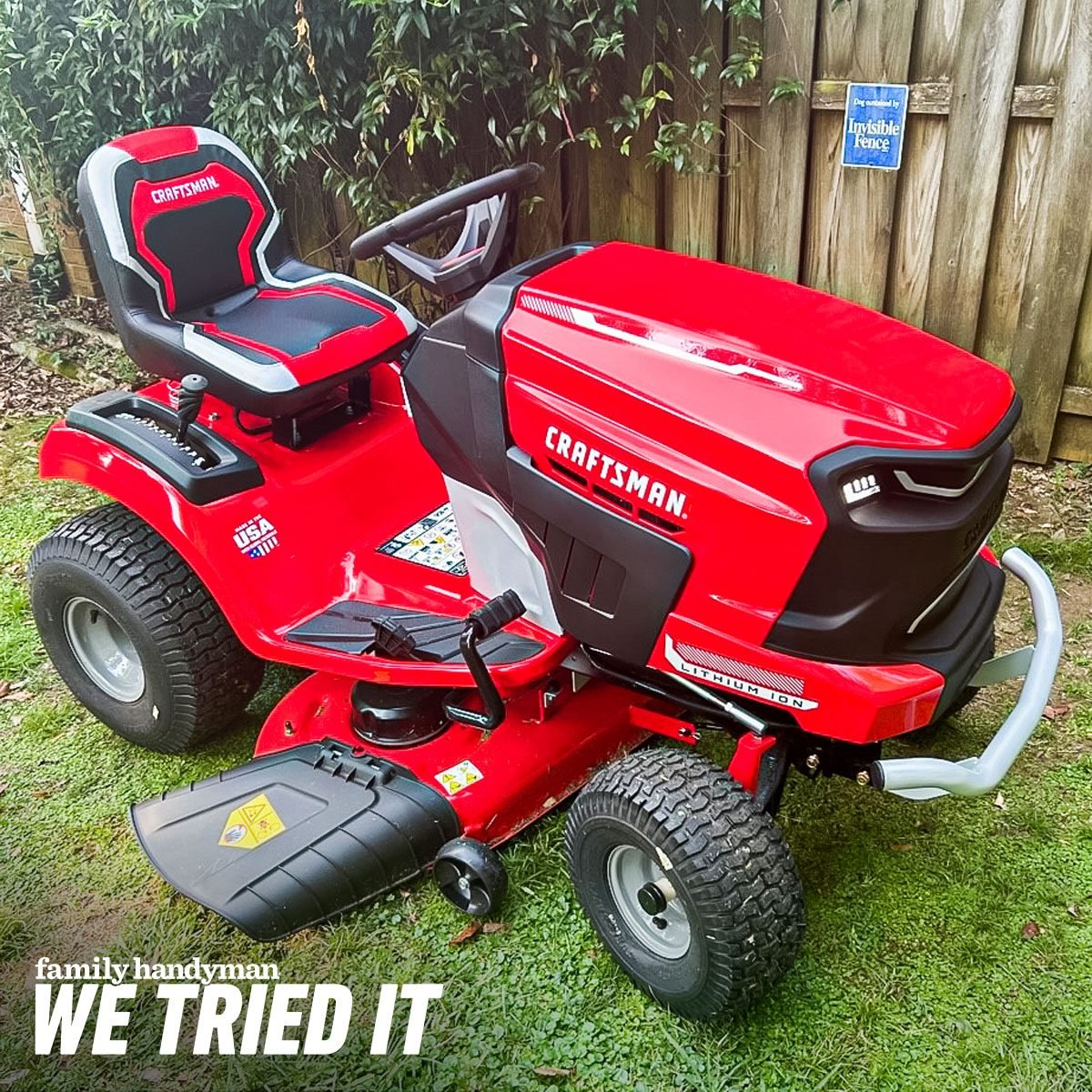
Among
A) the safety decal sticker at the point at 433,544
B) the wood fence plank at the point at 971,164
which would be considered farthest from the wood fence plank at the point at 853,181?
the safety decal sticker at the point at 433,544

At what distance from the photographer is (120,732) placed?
2.93 metres

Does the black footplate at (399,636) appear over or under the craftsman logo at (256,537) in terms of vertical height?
under

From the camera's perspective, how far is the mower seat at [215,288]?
2672 mm

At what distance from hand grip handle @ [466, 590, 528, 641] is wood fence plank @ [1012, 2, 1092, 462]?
92.1 inches

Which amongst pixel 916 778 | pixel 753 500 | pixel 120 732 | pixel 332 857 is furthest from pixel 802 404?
pixel 120 732

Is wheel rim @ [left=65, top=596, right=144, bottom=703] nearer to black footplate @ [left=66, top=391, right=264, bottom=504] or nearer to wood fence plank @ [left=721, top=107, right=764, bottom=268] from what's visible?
black footplate @ [left=66, top=391, right=264, bottom=504]

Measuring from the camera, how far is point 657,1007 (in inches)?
84.6

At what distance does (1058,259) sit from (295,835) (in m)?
2.93

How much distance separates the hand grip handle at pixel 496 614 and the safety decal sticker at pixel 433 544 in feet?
1.32

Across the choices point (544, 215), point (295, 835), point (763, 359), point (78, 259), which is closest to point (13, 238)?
point (78, 259)

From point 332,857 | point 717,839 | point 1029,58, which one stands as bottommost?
point 332,857

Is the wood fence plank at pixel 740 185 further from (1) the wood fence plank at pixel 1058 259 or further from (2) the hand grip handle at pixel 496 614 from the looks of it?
(2) the hand grip handle at pixel 496 614

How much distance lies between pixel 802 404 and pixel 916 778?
2.21ft

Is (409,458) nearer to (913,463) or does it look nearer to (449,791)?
(449,791)
